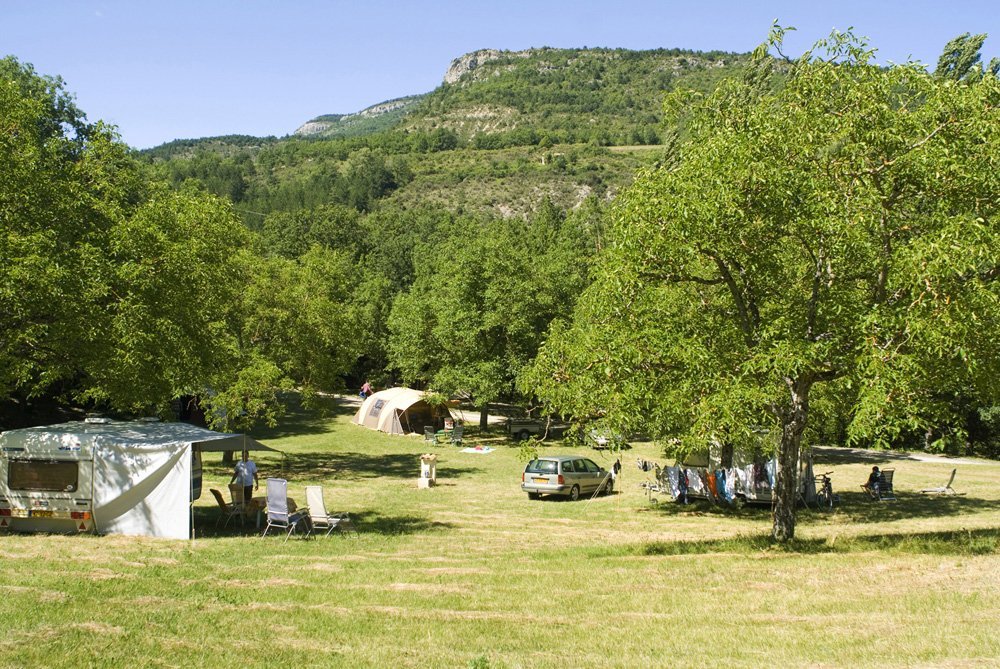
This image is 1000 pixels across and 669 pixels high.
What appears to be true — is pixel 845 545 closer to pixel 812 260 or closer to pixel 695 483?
pixel 812 260

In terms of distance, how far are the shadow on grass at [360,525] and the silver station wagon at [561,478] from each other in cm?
526

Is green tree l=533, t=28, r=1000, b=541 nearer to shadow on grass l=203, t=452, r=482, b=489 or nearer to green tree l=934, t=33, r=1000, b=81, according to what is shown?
shadow on grass l=203, t=452, r=482, b=489

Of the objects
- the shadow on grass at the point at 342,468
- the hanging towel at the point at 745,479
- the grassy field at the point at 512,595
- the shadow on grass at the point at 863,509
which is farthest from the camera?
the shadow on grass at the point at 342,468

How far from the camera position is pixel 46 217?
15805mm

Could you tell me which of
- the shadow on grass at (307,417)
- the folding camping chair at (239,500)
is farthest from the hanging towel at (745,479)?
the shadow on grass at (307,417)

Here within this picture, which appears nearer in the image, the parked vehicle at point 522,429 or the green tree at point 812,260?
the green tree at point 812,260

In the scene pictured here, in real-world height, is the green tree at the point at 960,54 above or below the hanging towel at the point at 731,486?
above

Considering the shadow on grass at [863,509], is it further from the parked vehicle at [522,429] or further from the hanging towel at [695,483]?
the parked vehicle at [522,429]

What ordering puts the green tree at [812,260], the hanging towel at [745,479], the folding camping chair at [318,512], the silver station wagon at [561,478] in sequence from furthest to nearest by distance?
the silver station wagon at [561,478] → the hanging towel at [745,479] → the folding camping chair at [318,512] → the green tree at [812,260]

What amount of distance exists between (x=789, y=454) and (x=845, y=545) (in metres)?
1.89

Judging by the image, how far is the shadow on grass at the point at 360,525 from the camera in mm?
15440

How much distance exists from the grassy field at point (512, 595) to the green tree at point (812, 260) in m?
2.24

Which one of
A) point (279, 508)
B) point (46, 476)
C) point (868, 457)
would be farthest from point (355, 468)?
point (868, 457)

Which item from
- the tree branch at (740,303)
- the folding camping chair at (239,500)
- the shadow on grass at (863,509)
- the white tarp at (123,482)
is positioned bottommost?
the shadow on grass at (863,509)
